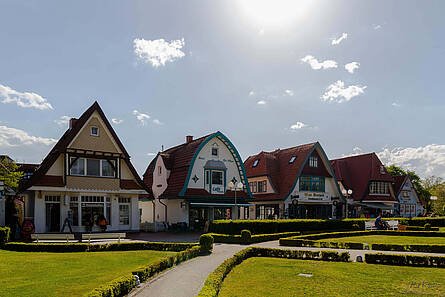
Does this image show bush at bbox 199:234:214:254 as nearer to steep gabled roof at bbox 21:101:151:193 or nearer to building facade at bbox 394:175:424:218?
steep gabled roof at bbox 21:101:151:193

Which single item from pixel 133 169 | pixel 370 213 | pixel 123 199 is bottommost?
pixel 370 213

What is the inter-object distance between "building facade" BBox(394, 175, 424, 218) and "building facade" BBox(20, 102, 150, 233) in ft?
146

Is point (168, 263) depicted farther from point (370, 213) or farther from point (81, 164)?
point (370, 213)

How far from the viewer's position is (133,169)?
31.6 metres

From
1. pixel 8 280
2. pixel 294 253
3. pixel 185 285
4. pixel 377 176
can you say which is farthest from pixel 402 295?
pixel 377 176

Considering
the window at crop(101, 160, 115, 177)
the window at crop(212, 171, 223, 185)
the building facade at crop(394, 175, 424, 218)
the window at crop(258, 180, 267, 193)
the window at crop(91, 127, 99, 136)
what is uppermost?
the window at crop(91, 127, 99, 136)

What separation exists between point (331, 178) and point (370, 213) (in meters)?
11.9

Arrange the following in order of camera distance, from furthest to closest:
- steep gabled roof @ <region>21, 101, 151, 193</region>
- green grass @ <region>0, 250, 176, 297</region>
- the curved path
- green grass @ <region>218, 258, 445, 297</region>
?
steep gabled roof @ <region>21, 101, 151, 193</region> < green grass @ <region>218, 258, 445, 297</region> < the curved path < green grass @ <region>0, 250, 176, 297</region>

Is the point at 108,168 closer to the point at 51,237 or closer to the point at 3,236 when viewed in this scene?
the point at 51,237

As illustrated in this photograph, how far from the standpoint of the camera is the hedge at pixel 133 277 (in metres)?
9.82

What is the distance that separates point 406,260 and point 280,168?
103 feet

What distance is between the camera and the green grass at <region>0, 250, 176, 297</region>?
10.9 metres

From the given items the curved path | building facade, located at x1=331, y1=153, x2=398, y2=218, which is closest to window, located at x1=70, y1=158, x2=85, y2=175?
the curved path

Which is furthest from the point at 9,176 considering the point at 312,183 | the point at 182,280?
the point at 312,183
